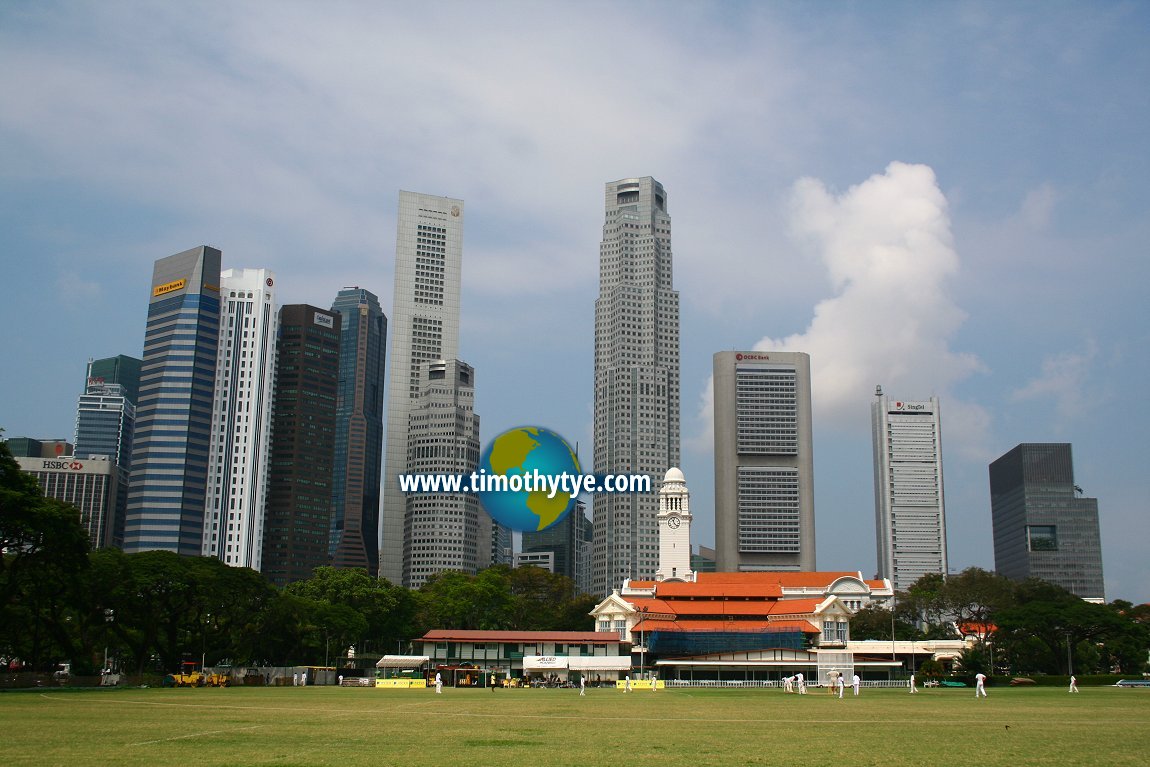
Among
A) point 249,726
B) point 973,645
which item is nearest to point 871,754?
point 249,726

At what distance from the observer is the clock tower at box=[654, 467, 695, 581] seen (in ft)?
514

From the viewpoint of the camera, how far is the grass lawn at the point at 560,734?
76.8ft

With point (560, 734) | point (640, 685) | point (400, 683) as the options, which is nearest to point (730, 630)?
point (640, 685)

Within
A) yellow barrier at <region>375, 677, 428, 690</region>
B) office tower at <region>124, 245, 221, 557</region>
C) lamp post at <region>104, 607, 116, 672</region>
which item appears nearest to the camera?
lamp post at <region>104, 607, 116, 672</region>

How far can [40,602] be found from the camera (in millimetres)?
70750

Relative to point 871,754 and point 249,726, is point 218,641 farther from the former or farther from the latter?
point 871,754

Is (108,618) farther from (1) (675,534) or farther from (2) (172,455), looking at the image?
(2) (172,455)

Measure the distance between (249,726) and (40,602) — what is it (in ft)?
151

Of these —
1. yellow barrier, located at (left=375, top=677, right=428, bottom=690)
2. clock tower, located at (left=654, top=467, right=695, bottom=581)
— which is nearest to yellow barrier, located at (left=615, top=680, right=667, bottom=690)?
yellow barrier, located at (left=375, top=677, right=428, bottom=690)

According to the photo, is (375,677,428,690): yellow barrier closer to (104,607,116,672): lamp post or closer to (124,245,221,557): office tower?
(104,607,116,672): lamp post

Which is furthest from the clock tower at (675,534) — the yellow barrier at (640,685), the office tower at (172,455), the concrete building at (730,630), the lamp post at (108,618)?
the office tower at (172,455)

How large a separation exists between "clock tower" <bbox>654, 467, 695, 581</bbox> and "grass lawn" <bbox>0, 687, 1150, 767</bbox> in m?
A: 108

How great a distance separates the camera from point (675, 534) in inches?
6216

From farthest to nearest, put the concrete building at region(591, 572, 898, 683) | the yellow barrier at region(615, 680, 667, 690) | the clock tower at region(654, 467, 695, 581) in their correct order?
1. the clock tower at region(654, 467, 695, 581)
2. the concrete building at region(591, 572, 898, 683)
3. the yellow barrier at region(615, 680, 667, 690)
